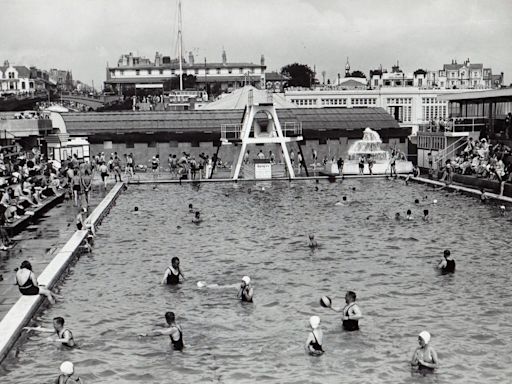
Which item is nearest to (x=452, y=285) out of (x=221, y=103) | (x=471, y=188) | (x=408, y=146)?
(x=471, y=188)

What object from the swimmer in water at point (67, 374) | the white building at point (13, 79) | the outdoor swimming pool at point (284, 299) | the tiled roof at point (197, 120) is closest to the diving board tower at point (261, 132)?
the tiled roof at point (197, 120)

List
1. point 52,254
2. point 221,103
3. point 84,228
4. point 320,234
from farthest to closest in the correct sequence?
1. point 221,103
2. point 320,234
3. point 84,228
4. point 52,254

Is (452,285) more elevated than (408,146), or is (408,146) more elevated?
(408,146)

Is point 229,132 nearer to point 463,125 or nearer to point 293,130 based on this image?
point 293,130

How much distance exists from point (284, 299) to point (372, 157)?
1325 inches

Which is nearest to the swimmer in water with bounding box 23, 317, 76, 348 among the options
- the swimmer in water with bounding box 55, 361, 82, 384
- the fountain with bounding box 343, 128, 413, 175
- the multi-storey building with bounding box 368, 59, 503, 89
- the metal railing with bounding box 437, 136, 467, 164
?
the swimmer in water with bounding box 55, 361, 82, 384

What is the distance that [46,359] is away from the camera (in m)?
13.0

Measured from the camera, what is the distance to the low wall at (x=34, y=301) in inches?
516

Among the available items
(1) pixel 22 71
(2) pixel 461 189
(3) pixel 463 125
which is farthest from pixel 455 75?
(2) pixel 461 189

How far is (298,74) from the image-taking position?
6171 inches

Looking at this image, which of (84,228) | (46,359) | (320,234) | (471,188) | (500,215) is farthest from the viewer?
(471,188)

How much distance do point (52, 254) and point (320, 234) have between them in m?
10.5

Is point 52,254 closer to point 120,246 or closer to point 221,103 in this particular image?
point 120,246

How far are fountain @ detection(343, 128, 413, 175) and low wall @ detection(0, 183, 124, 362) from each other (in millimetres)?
24246
